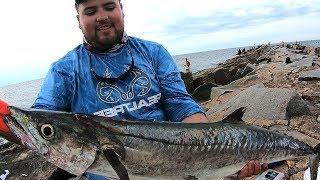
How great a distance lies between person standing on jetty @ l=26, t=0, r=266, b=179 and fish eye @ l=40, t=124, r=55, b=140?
0.57 m

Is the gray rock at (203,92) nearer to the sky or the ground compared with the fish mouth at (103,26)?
nearer to the ground

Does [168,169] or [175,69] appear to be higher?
[175,69]

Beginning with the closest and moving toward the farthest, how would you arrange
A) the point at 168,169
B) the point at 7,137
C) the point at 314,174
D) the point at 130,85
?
the point at 7,137 → the point at 168,169 → the point at 130,85 → the point at 314,174

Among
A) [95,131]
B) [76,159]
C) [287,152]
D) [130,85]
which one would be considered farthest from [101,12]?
[287,152]

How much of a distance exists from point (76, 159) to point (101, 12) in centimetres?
140

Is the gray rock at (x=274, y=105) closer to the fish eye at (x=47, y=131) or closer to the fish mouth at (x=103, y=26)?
the fish mouth at (x=103, y=26)

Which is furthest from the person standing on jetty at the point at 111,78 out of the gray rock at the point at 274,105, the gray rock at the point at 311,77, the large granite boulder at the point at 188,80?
the large granite boulder at the point at 188,80

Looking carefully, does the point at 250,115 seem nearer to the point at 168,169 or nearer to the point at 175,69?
the point at 175,69

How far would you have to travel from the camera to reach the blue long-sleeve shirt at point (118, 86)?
322 cm

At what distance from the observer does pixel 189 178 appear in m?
2.96

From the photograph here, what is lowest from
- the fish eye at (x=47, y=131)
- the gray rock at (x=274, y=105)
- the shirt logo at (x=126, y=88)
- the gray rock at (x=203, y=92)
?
the gray rock at (x=203, y=92)

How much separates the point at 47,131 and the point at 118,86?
0.94 m

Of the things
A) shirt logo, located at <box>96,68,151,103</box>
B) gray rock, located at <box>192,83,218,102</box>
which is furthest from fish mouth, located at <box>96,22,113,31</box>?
gray rock, located at <box>192,83,218,102</box>

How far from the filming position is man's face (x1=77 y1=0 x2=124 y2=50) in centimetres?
328
